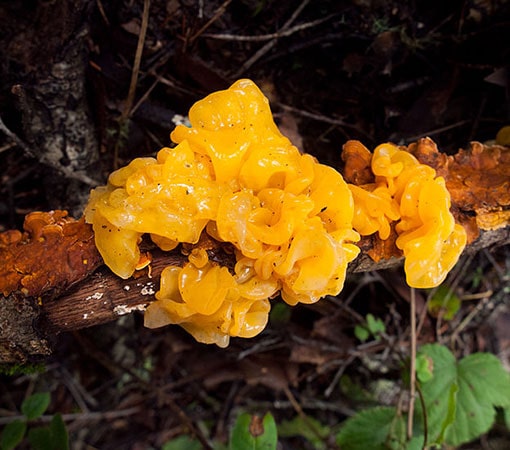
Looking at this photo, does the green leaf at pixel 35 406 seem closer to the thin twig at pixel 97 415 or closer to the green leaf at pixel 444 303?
the thin twig at pixel 97 415

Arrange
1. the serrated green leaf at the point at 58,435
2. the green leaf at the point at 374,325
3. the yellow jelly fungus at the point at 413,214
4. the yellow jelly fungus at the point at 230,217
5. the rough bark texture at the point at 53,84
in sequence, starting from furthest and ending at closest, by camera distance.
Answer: the green leaf at the point at 374,325, the serrated green leaf at the point at 58,435, the rough bark texture at the point at 53,84, the yellow jelly fungus at the point at 413,214, the yellow jelly fungus at the point at 230,217

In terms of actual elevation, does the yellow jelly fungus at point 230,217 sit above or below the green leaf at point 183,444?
above

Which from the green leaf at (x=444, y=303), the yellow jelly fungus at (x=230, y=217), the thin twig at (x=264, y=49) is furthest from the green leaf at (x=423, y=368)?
the thin twig at (x=264, y=49)

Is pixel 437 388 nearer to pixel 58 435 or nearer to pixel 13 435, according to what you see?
pixel 58 435

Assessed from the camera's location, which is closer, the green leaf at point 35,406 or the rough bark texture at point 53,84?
the rough bark texture at point 53,84

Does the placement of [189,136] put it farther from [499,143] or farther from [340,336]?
[340,336]

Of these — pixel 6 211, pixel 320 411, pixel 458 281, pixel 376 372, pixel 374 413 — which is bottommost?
pixel 320 411

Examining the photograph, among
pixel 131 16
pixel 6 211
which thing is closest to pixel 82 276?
pixel 6 211

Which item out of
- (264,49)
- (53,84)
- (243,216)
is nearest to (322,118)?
(264,49)
